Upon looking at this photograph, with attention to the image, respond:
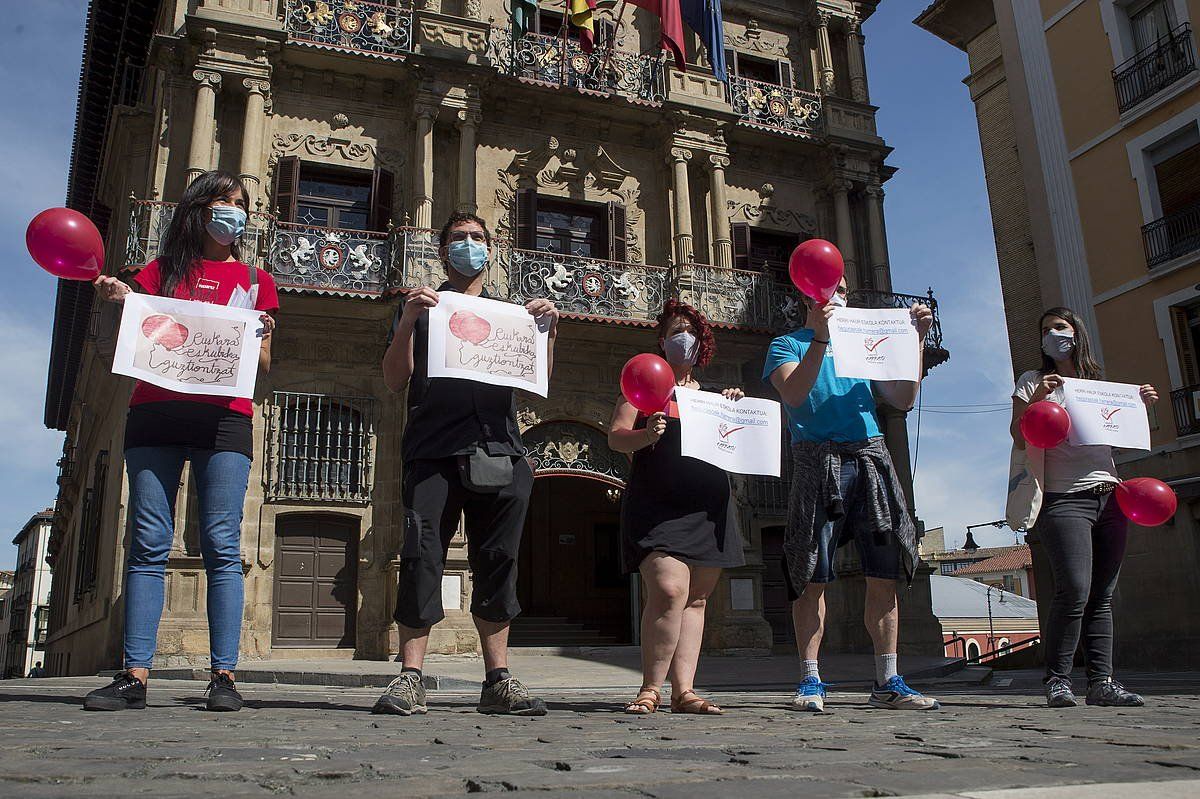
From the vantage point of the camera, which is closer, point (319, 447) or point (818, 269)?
point (818, 269)

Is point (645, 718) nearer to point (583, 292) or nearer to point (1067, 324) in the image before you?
point (1067, 324)

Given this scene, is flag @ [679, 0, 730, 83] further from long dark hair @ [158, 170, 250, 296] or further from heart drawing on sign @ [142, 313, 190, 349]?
heart drawing on sign @ [142, 313, 190, 349]

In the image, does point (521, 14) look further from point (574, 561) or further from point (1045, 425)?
point (1045, 425)

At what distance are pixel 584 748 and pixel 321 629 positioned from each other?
40.4ft

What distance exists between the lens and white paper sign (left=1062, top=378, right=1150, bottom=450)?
209 inches

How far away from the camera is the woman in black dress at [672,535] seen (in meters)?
4.52

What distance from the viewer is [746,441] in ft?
16.2

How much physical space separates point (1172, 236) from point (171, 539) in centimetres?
1534

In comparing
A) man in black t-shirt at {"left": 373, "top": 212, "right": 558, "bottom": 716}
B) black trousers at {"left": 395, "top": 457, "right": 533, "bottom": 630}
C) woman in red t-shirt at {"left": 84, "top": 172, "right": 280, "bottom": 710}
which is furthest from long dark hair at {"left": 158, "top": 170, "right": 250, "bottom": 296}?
black trousers at {"left": 395, "top": 457, "right": 533, "bottom": 630}

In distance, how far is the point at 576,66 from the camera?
17.2 metres

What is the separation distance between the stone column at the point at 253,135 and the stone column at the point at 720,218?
7.54 m

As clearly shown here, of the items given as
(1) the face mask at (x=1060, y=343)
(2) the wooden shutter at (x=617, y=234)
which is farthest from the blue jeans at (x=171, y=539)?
(2) the wooden shutter at (x=617, y=234)

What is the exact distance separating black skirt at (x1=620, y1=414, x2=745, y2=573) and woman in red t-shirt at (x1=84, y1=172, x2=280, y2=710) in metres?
1.75

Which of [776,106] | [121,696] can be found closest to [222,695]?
[121,696]
